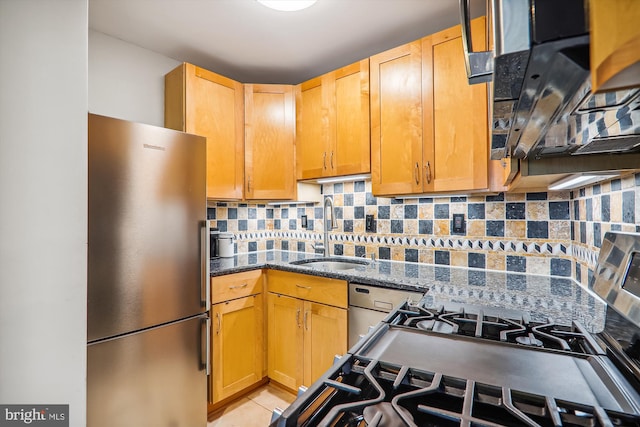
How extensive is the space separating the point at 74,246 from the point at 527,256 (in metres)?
2.27

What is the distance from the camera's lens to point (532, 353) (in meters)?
0.76

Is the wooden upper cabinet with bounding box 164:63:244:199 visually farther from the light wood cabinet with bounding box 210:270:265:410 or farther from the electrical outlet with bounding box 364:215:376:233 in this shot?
the electrical outlet with bounding box 364:215:376:233

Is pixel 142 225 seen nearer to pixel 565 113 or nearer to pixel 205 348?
pixel 205 348

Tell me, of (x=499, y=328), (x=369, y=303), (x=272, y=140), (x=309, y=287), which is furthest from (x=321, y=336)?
(x=272, y=140)

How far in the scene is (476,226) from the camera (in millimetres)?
1964

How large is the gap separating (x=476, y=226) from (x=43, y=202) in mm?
2208

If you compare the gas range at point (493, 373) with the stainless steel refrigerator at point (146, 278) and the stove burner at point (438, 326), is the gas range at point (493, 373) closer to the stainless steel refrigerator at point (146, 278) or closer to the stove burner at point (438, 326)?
the stove burner at point (438, 326)

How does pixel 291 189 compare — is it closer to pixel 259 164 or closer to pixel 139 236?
pixel 259 164

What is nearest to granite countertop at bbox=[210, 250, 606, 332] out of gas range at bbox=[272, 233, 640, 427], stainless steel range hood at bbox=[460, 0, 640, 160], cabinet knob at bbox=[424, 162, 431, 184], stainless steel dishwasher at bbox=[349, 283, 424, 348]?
stainless steel dishwasher at bbox=[349, 283, 424, 348]

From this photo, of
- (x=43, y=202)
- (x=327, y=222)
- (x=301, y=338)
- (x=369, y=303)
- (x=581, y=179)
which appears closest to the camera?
(x=581, y=179)

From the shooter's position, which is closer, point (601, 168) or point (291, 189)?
point (601, 168)

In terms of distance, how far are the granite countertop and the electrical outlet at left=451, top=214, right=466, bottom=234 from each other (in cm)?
23

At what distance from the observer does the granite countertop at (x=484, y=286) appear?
1.12 m

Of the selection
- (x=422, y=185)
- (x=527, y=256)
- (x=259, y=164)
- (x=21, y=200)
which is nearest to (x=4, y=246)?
(x=21, y=200)
